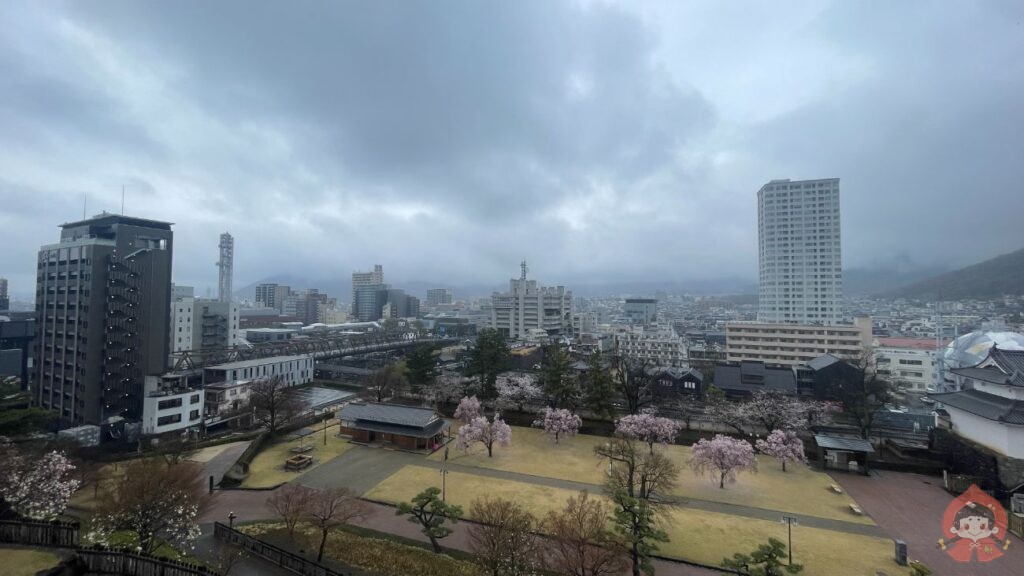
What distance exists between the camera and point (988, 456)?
24.4m

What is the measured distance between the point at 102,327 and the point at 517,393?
39.2m

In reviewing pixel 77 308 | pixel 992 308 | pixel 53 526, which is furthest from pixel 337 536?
pixel 992 308

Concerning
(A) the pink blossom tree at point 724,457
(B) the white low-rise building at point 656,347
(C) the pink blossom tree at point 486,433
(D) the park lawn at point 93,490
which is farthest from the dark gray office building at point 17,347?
(B) the white low-rise building at point 656,347

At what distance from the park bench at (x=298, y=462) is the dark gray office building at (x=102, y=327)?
2266 centimetres

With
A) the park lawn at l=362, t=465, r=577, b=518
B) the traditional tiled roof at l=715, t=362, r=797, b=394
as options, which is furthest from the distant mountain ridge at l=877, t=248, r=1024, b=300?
the park lawn at l=362, t=465, r=577, b=518

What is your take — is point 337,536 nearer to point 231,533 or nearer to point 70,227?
point 231,533

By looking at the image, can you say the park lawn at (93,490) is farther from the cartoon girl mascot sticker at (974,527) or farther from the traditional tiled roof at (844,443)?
the traditional tiled roof at (844,443)

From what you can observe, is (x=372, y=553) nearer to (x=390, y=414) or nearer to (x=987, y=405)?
(x=390, y=414)

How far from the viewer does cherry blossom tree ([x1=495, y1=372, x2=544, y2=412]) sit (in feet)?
129

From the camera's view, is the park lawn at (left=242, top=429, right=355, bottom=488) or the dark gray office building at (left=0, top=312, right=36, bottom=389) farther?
the dark gray office building at (left=0, top=312, right=36, bottom=389)

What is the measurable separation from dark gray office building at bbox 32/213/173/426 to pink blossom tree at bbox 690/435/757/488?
47.5m

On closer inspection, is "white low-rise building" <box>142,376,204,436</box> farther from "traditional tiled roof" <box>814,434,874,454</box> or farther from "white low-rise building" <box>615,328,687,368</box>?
"white low-rise building" <box>615,328,687,368</box>

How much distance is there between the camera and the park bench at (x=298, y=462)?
2662cm

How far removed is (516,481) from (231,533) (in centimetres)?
1471
